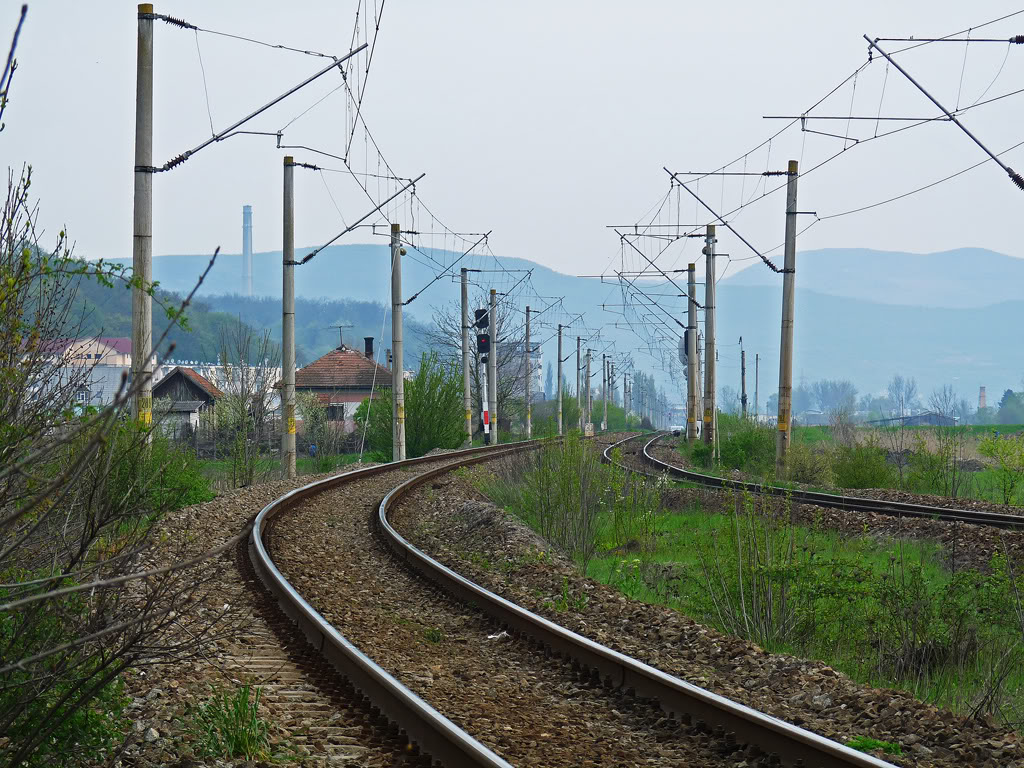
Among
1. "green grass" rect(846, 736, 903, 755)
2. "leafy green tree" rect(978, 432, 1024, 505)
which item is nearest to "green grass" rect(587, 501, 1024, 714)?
"green grass" rect(846, 736, 903, 755)

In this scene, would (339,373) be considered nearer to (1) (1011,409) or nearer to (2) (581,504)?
(2) (581,504)

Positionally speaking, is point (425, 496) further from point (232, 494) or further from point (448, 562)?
point (448, 562)

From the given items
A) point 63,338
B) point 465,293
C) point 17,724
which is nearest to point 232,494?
point 63,338

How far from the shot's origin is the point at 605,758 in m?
6.15

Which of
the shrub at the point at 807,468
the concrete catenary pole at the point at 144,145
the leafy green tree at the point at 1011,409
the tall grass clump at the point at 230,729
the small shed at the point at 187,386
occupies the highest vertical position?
the concrete catenary pole at the point at 144,145

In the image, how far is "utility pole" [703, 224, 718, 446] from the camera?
36.2m

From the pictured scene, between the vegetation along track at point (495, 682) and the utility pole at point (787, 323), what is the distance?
664 inches

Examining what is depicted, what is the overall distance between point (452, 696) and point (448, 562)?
637cm

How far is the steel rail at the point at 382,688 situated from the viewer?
18.9 ft

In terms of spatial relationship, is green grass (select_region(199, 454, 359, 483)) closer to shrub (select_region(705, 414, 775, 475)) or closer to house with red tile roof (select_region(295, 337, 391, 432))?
shrub (select_region(705, 414, 775, 475))

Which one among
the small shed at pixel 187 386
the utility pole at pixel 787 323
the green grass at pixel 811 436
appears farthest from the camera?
the small shed at pixel 187 386

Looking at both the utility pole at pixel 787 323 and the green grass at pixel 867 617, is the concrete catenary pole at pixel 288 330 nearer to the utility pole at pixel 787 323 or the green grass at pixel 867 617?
the utility pole at pixel 787 323

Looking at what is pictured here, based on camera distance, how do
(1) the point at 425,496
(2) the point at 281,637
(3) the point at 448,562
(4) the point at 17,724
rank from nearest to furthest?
1. (4) the point at 17,724
2. (2) the point at 281,637
3. (3) the point at 448,562
4. (1) the point at 425,496

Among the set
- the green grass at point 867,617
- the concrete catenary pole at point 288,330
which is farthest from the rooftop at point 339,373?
the green grass at point 867,617
